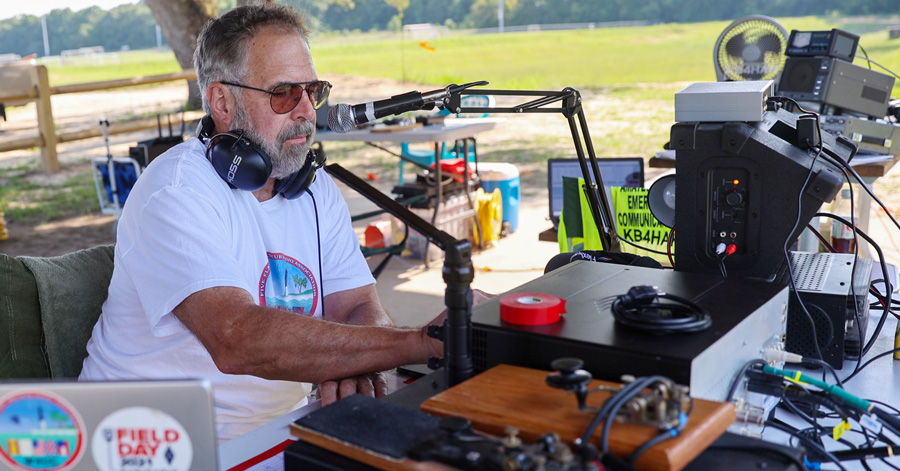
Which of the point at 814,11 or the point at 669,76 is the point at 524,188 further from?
the point at 814,11

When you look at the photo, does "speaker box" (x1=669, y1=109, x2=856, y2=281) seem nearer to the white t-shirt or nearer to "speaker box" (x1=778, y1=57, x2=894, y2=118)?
the white t-shirt

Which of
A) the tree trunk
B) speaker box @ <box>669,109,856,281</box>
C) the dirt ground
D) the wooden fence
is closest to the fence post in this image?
the wooden fence

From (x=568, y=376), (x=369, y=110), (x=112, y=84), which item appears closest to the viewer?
(x=568, y=376)

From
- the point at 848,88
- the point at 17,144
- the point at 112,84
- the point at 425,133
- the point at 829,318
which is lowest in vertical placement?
the point at 17,144

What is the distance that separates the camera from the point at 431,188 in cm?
537

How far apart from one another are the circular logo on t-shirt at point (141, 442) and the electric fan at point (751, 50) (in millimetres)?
4112

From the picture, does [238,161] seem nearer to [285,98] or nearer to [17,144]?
[285,98]

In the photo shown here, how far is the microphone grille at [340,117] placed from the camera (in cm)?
130

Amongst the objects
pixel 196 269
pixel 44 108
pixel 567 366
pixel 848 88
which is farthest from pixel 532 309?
pixel 44 108

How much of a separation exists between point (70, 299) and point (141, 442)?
1.15 metres

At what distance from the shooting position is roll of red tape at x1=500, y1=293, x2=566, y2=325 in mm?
1076

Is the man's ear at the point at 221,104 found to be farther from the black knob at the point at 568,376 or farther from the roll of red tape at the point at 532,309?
the black knob at the point at 568,376

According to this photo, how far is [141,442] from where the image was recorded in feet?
2.50

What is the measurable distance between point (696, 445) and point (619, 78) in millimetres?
18971
